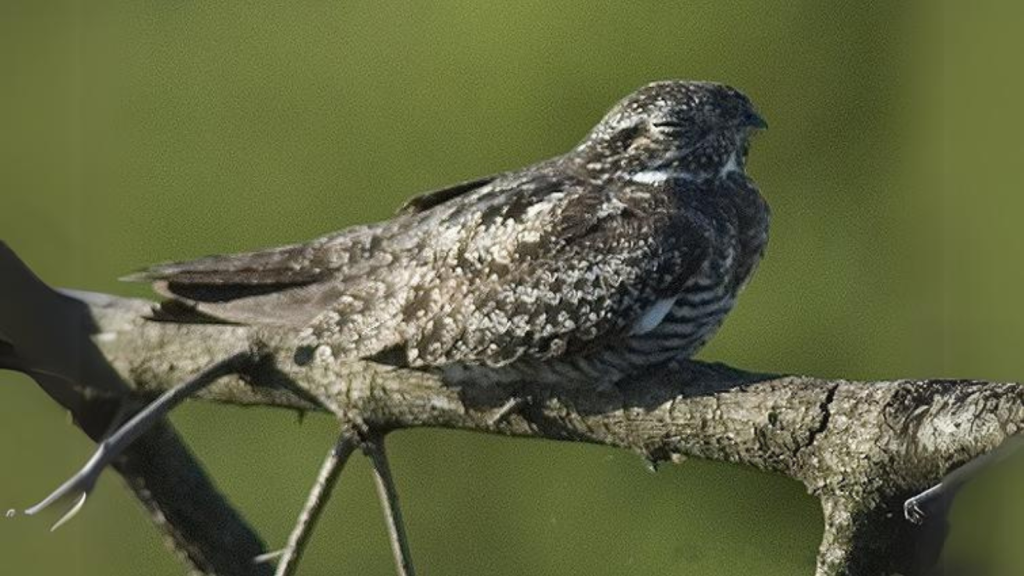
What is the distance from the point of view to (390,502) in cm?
217

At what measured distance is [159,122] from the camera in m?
4.61

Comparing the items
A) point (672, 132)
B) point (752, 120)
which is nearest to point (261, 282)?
point (672, 132)

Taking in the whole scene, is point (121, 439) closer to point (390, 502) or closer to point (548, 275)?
point (390, 502)

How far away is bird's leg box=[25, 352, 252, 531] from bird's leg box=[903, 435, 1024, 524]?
86 centimetres

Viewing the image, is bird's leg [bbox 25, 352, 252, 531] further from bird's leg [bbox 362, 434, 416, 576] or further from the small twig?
the small twig

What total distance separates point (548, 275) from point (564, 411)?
0.62 ft

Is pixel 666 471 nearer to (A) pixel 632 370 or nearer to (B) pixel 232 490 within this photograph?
(B) pixel 232 490

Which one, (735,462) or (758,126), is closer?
(735,462)

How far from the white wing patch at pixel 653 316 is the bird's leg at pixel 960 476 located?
57 centimetres

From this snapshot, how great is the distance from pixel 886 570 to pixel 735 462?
21 cm

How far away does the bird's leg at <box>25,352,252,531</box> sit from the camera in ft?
6.12

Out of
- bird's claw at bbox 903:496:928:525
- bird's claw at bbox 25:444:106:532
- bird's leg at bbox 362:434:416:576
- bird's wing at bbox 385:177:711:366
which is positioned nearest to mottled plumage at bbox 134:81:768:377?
bird's wing at bbox 385:177:711:366

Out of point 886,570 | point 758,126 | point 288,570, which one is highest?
point 758,126

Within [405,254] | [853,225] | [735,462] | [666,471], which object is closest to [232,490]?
[666,471]
